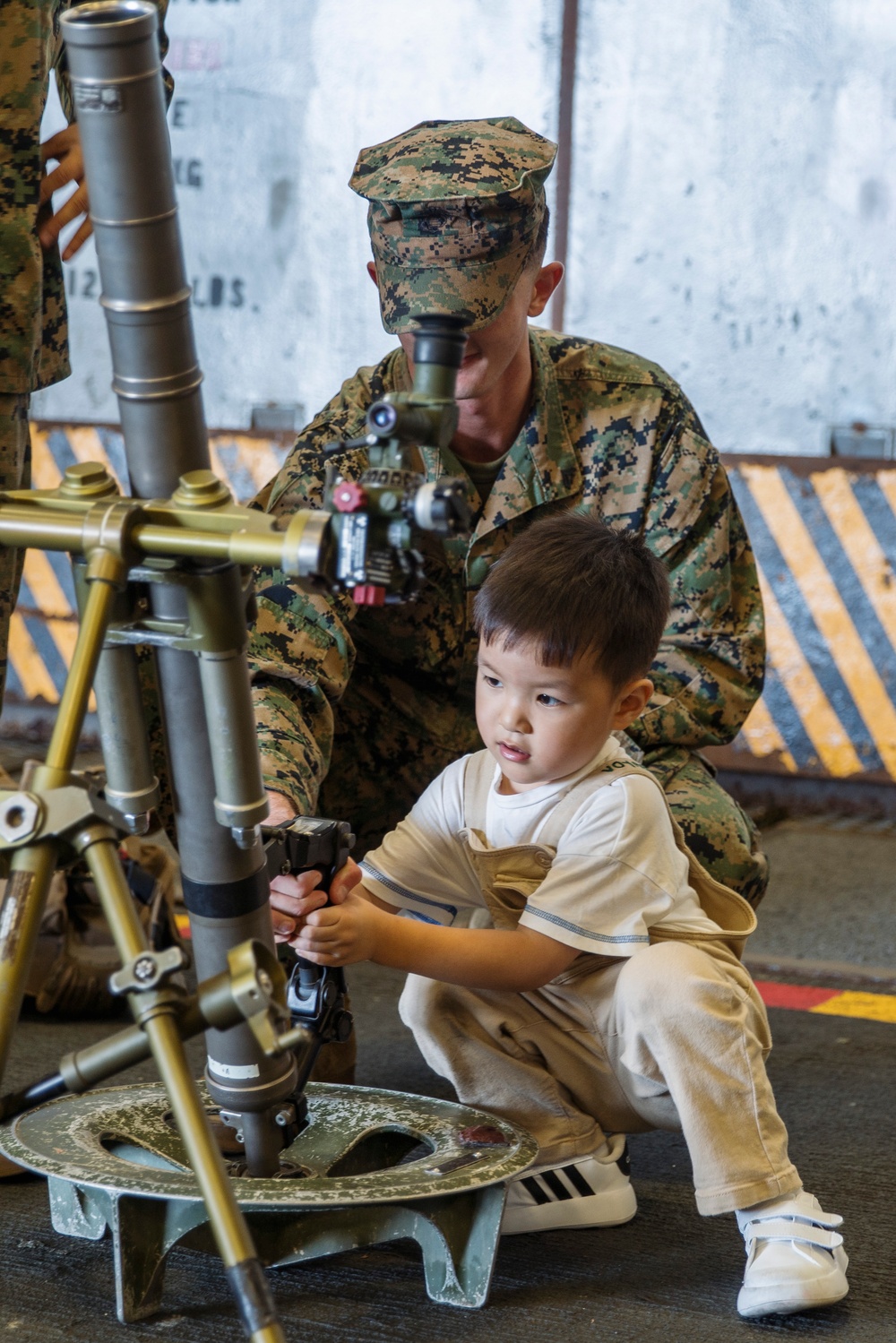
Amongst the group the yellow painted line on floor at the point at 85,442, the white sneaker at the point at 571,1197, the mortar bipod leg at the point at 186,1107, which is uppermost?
the mortar bipod leg at the point at 186,1107

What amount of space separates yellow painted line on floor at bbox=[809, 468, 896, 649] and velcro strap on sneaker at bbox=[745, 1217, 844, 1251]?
6.46 feet

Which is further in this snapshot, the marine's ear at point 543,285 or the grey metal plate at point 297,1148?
the marine's ear at point 543,285

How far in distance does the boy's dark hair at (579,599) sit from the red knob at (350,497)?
487mm

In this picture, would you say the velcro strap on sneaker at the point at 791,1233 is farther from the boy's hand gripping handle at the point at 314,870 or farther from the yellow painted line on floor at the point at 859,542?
the yellow painted line on floor at the point at 859,542

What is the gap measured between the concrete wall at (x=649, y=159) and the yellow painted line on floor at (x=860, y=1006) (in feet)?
4.65

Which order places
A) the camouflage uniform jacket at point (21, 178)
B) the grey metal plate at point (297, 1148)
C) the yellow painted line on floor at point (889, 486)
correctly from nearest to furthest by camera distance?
the grey metal plate at point (297, 1148)
the camouflage uniform jacket at point (21, 178)
the yellow painted line on floor at point (889, 486)

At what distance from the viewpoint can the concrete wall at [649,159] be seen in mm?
3068

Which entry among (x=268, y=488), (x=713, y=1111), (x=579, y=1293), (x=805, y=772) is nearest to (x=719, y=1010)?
(x=713, y=1111)

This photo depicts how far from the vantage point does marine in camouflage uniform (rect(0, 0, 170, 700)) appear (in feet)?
5.03

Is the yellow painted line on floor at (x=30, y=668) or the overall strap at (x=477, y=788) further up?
the overall strap at (x=477, y=788)

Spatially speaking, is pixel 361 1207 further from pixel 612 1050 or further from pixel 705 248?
pixel 705 248

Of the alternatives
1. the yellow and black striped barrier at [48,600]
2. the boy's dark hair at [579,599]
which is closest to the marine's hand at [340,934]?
the boy's dark hair at [579,599]

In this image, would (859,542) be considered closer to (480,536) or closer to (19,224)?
(480,536)

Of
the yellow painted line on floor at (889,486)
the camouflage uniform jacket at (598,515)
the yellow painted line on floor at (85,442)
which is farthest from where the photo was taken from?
the yellow painted line on floor at (85,442)
